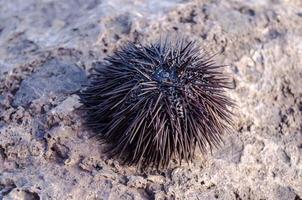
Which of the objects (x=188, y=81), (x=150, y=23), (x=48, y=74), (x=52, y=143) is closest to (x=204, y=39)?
(x=150, y=23)

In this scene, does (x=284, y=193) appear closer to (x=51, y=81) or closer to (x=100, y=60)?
(x=100, y=60)

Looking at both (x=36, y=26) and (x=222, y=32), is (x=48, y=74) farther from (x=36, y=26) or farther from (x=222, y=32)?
(x=222, y=32)

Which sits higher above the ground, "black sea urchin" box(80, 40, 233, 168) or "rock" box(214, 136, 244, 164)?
"black sea urchin" box(80, 40, 233, 168)

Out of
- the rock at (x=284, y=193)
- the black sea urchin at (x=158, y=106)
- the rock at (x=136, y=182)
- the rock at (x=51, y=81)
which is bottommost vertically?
the rock at (x=284, y=193)

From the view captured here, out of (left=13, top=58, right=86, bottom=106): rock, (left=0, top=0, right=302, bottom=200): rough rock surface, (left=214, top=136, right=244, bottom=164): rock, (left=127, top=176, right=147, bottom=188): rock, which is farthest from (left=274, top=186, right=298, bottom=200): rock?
(left=13, top=58, right=86, bottom=106): rock

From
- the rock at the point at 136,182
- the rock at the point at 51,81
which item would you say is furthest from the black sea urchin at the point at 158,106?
the rock at the point at 51,81

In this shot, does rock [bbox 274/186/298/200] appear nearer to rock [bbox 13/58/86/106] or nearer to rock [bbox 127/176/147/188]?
rock [bbox 127/176/147/188]

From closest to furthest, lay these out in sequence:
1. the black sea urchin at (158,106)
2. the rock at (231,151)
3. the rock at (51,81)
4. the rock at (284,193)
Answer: the black sea urchin at (158,106)
the rock at (284,193)
the rock at (231,151)
the rock at (51,81)

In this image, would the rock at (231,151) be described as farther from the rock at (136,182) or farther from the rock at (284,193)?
the rock at (136,182)
